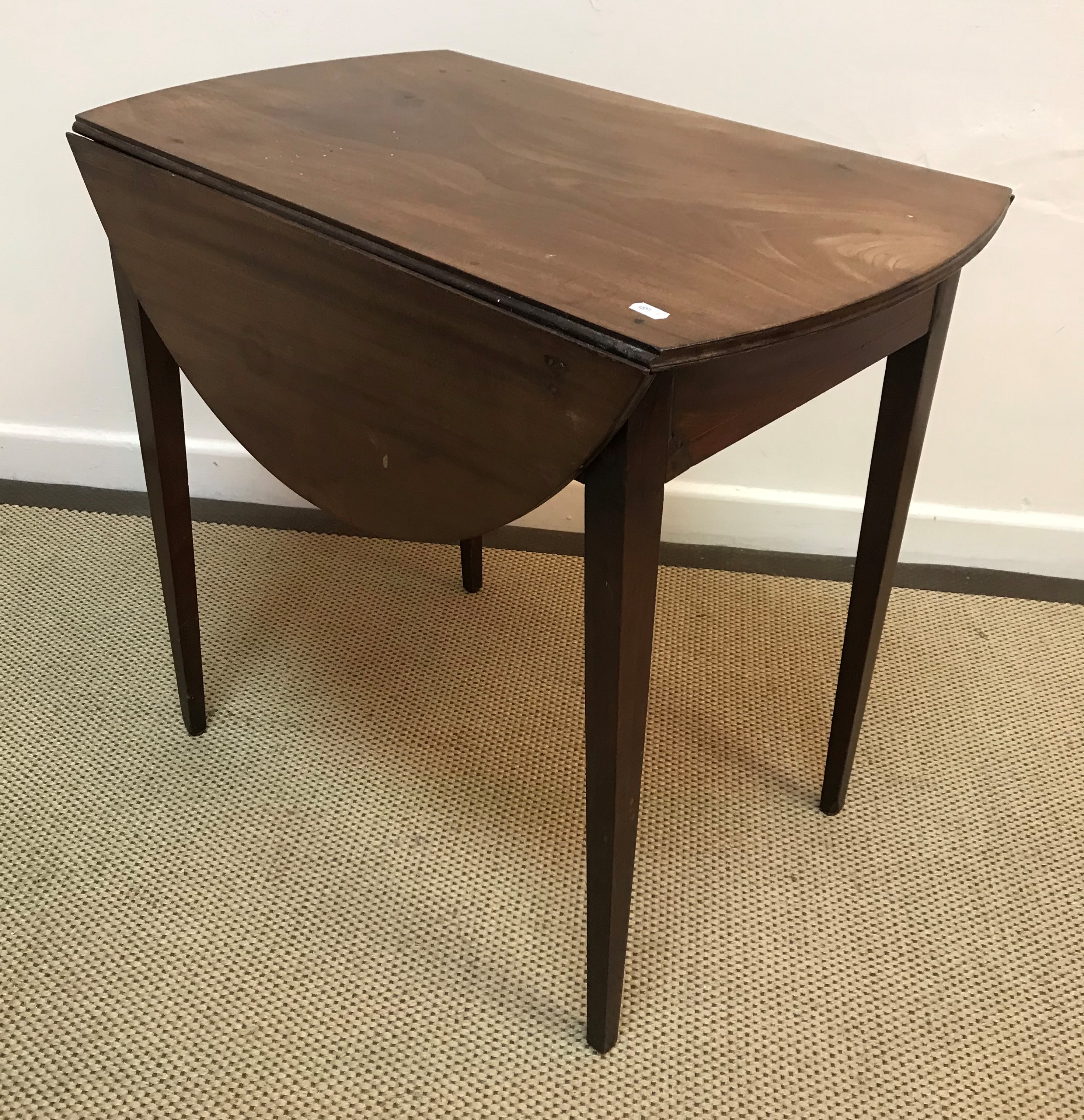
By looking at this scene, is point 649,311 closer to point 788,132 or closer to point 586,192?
point 586,192

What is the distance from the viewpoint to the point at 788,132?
1260 mm

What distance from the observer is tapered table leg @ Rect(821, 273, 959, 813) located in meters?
0.88

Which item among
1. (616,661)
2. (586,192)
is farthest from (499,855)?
(586,192)

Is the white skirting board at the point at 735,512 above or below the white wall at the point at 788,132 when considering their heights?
below

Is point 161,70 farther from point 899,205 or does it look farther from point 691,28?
point 899,205

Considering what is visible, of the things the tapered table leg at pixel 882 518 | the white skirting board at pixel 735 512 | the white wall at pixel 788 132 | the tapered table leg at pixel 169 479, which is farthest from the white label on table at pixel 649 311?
the white skirting board at pixel 735 512

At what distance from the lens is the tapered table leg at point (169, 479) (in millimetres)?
972

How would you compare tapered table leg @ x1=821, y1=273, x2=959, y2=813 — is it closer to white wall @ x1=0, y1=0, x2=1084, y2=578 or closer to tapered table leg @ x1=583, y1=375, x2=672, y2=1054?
tapered table leg @ x1=583, y1=375, x2=672, y2=1054

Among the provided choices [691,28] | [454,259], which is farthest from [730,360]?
[691,28]

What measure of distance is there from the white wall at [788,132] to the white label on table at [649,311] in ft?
2.50

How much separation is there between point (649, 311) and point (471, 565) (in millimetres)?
863

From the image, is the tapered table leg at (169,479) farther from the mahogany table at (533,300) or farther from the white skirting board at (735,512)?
the white skirting board at (735,512)

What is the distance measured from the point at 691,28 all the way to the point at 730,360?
736 mm

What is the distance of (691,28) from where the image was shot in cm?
121
